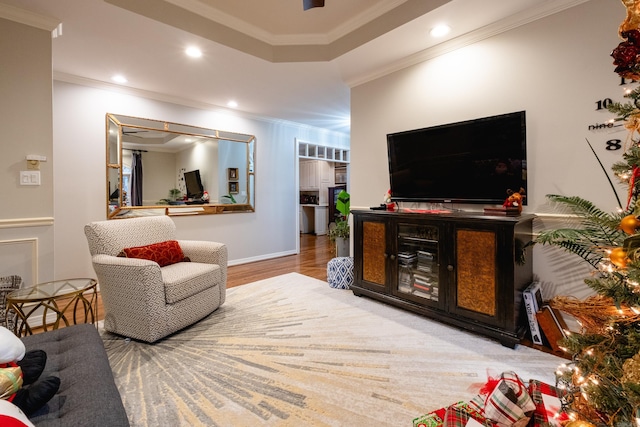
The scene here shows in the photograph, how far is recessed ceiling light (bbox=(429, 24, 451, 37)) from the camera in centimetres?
252

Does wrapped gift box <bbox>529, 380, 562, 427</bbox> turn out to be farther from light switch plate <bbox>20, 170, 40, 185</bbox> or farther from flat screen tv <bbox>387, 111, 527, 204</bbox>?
light switch plate <bbox>20, 170, 40, 185</bbox>

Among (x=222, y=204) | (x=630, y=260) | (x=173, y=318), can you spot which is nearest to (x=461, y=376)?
(x=630, y=260)

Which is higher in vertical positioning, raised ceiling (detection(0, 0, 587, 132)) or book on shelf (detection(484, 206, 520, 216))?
raised ceiling (detection(0, 0, 587, 132))

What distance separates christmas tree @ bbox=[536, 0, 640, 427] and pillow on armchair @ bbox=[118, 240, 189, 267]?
2.76 metres

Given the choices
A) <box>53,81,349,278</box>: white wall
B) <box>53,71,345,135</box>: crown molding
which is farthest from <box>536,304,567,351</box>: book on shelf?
<box>53,71,345,135</box>: crown molding

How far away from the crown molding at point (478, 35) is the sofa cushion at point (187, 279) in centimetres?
272

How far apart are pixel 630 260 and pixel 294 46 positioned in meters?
3.20

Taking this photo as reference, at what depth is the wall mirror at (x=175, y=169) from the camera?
3684 millimetres

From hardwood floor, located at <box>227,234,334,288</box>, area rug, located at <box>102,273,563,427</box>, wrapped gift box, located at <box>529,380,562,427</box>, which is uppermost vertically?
wrapped gift box, located at <box>529,380,562,427</box>

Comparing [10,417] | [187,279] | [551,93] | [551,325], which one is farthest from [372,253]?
[10,417]

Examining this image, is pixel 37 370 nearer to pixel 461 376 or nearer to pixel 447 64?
pixel 461 376

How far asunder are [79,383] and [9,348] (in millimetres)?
247

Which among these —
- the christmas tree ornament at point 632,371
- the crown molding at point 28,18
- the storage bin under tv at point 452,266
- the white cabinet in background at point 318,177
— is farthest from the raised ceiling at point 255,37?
the white cabinet in background at point 318,177

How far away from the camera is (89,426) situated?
85 centimetres
